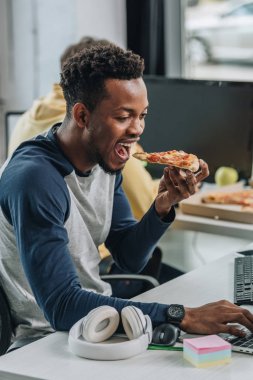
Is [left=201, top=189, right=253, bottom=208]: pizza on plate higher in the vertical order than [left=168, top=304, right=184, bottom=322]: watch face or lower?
lower

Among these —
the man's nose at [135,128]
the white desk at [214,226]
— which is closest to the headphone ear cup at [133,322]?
the man's nose at [135,128]

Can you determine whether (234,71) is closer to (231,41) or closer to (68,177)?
(231,41)

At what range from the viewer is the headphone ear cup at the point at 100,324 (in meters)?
1.85

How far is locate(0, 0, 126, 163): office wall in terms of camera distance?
4801mm

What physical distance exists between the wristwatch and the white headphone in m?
0.06

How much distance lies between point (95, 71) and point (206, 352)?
0.79 m

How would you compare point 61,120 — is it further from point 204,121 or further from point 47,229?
point 47,229

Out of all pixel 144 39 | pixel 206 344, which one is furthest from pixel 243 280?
pixel 144 39

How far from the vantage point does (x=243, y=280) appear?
232 centimetres

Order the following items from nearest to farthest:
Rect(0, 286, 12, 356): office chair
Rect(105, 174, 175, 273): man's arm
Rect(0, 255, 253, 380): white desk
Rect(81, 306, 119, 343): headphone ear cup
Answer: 1. Rect(0, 255, 253, 380): white desk
2. Rect(81, 306, 119, 343): headphone ear cup
3. Rect(0, 286, 12, 356): office chair
4. Rect(105, 174, 175, 273): man's arm

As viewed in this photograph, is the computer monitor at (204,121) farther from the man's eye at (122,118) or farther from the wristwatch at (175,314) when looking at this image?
the wristwatch at (175,314)

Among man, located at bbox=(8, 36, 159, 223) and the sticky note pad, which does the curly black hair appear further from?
man, located at bbox=(8, 36, 159, 223)

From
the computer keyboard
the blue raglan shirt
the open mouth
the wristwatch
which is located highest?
the open mouth

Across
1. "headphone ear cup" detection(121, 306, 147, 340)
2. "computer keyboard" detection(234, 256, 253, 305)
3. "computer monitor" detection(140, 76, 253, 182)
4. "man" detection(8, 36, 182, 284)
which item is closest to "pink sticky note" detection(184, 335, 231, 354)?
"headphone ear cup" detection(121, 306, 147, 340)
